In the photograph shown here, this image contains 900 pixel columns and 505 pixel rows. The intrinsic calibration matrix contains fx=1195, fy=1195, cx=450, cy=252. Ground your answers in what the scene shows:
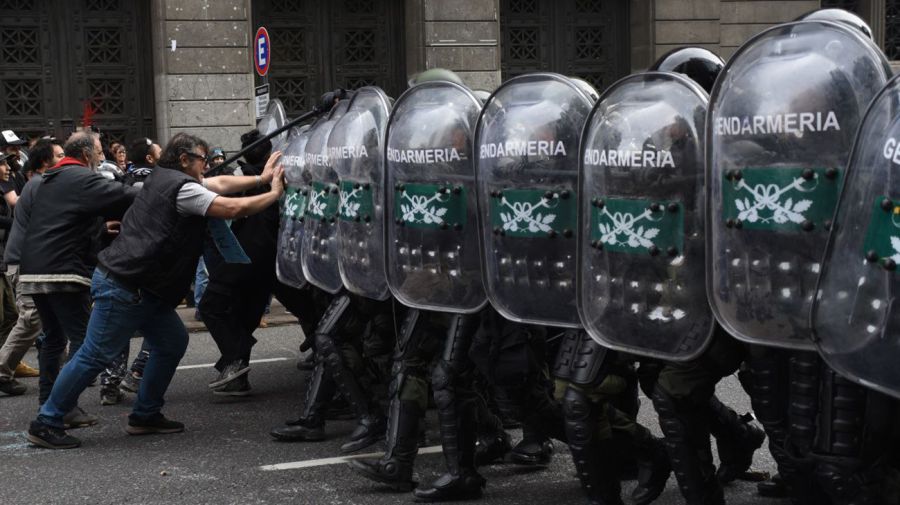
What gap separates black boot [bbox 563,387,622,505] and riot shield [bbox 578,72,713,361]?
0.35 m

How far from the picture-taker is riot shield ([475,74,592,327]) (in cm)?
452

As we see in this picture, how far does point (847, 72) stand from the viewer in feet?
11.5

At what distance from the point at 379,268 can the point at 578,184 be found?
1526 millimetres

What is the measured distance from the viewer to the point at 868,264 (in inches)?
128

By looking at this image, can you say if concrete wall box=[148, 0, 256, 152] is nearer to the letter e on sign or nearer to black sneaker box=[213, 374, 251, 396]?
the letter e on sign

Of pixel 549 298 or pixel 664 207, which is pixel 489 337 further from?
pixel 664 207

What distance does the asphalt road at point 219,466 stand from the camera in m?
5.43

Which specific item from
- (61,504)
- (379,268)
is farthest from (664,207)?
(61,504)

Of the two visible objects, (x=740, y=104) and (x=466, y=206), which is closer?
(x=740, y=104)

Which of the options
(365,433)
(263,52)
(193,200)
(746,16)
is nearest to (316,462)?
(365,433)

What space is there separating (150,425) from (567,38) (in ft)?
38.1

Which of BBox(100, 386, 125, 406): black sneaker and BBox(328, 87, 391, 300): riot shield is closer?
BBox(328, 87, 391, 300): riot shield

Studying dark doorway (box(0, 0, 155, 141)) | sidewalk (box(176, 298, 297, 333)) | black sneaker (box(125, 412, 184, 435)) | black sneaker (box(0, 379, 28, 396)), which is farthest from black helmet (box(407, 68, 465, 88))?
dark doorway (box(0, 0, 155, 141))

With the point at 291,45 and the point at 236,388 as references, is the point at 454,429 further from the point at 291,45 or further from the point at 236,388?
the point at 291,45
